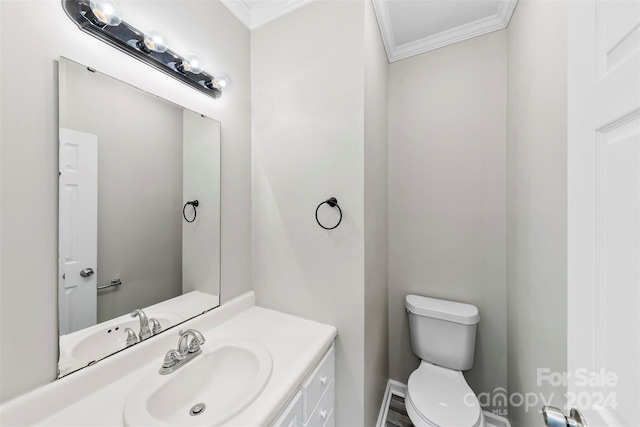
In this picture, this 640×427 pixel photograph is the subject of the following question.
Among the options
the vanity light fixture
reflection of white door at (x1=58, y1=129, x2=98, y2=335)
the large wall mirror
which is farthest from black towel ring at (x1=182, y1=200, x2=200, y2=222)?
the vanity light fixture

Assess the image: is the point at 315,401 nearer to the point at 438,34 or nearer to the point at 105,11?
the point at 105,11

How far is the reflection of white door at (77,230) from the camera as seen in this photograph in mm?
765

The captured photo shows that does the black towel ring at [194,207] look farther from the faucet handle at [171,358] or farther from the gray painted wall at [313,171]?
the faucet handle at [171,358]

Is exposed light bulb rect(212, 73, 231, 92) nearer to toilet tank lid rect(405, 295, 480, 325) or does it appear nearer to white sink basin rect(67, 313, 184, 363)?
white sink basin rect(67, 313, 184, 363)

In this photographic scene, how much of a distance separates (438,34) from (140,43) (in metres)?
1.77

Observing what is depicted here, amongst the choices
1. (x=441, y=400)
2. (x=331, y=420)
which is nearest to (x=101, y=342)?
(x=331, y=420)

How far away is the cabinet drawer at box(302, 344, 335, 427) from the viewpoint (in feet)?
3.13

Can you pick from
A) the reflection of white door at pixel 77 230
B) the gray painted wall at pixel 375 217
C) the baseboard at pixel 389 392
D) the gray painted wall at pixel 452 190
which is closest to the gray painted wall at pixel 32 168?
the reflection of white door at pixel 77 230

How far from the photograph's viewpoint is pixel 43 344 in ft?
2.36

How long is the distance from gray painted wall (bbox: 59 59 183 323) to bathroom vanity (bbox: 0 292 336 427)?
20cm

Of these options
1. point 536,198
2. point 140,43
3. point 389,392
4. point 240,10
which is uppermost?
point 240,10

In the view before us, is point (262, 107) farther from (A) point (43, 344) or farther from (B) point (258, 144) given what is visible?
(A) point (43, 344)

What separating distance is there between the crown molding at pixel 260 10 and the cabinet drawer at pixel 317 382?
74.5 inches

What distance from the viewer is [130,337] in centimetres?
93
